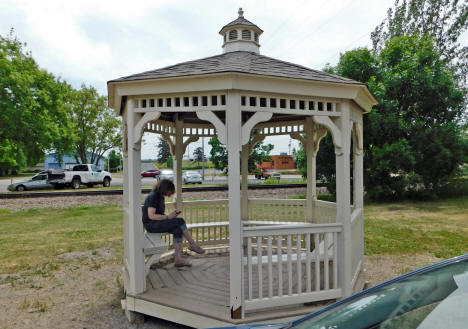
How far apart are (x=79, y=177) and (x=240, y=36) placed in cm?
2276

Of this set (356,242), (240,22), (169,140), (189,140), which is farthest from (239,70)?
(189,140)

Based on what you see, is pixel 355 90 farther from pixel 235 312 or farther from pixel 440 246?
pixel 440 246

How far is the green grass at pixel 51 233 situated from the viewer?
7.48m

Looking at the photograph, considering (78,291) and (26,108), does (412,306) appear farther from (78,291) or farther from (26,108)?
(26,108)

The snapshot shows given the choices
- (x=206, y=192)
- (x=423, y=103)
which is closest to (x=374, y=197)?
(x=423, y=103)

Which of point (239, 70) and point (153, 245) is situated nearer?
point (239, 70)

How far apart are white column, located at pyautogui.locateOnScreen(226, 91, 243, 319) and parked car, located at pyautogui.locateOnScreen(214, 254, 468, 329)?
162cm

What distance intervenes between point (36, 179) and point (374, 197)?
2136cm

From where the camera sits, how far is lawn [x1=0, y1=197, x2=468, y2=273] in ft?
25.3

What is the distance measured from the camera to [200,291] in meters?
4.45

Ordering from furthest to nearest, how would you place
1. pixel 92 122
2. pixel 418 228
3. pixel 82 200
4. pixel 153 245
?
pixel 92 122 < pixel 82 200 < pixel 418 228 < pixel 153 245

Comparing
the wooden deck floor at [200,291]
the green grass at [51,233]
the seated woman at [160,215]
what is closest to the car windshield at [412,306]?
the wooden deck floor at [200,291]

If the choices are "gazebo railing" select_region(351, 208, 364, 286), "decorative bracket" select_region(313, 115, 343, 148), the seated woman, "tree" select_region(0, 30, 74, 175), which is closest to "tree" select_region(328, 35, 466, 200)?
"gazebo railing" select_region(351, 208, 364, 286)

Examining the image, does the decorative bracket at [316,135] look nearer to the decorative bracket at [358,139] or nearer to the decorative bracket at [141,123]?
the decorative bracket at [358,139]
